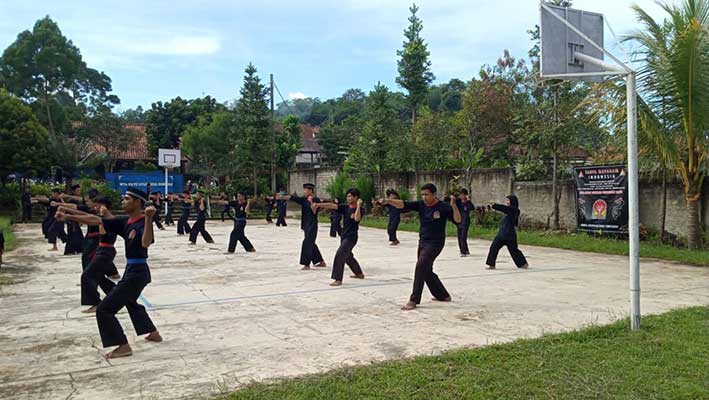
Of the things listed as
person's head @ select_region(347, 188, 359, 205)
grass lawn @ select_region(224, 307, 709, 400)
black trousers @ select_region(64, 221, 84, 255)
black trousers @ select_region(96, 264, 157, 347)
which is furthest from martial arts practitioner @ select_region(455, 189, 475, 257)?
black trousers @ select_region(64, 221, 84, 255)

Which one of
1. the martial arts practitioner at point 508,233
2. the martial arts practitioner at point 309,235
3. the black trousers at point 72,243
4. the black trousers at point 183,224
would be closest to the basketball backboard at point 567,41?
the martial arts practitioner at point 508,233

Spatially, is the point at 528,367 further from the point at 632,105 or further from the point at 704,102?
the point at 704,102

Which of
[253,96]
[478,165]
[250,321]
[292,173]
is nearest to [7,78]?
[253,96]

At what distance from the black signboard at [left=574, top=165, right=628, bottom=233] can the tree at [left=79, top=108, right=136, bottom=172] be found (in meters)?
28.7

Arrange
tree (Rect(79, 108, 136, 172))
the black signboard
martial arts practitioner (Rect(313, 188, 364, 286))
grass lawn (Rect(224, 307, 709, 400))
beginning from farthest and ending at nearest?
tree (Rect(79, 108, 136, 172)) → the black signboard → martial arts practitioner (Rect(313, 188, 364, 286)) → grass lawn (Rect(224, 307, 709, 400))

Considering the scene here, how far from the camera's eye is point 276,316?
7.35 metres

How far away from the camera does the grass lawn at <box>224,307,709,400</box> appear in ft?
14.5

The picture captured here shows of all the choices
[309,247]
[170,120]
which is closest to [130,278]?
[309,247]

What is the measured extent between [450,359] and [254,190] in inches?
1199

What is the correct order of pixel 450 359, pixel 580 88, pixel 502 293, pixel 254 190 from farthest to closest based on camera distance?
pixel 254 190, pixel 580 88, pixel 502 293, pixel 450 359

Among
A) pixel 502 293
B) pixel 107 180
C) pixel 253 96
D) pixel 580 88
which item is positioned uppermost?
pixel 253 96

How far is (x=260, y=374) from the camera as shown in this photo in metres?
5.05

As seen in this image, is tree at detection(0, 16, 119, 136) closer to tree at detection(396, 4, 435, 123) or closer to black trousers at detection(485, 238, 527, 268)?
tree at detection(396, 4, 435, 123)

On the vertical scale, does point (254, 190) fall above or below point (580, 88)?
below
